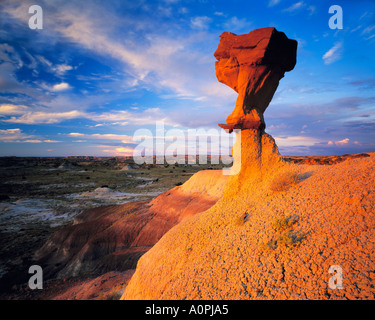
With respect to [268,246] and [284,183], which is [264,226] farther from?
[284,183]

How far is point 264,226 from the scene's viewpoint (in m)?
4.50

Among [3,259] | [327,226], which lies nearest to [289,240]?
[327,226]

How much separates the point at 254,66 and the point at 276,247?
19.8 feet

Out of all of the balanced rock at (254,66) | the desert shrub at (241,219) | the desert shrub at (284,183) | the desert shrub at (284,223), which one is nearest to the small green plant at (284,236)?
the desert shrub at (284,223)

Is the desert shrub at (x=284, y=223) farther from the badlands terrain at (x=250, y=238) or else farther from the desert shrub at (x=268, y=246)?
the desert shrub at (x=268, y=246)

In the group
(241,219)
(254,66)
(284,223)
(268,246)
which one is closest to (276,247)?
(268,246)

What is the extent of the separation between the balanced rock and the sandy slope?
8.43 ft

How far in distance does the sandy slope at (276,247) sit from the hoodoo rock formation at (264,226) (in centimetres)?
2

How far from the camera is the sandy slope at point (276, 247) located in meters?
2.99

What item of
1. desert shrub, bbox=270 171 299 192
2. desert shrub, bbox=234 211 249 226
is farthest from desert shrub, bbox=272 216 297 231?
desert shrub, bbox=270 171 299 192

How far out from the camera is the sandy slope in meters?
2.99
